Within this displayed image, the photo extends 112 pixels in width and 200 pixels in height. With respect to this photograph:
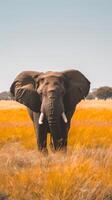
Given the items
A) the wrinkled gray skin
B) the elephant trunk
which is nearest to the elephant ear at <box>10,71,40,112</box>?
the wrinkled gray skin

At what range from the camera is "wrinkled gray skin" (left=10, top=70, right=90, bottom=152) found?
11.2 m

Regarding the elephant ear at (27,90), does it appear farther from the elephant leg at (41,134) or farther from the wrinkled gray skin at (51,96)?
the elephant leg at (41,134)

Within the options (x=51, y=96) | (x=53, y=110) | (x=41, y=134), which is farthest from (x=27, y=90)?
(x=53, y=110)

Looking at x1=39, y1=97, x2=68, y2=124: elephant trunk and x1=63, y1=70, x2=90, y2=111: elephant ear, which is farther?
x1=63, y1=70, x2=90, y2=111: elephant ear

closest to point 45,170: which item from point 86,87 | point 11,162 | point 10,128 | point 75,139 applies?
point 11,162

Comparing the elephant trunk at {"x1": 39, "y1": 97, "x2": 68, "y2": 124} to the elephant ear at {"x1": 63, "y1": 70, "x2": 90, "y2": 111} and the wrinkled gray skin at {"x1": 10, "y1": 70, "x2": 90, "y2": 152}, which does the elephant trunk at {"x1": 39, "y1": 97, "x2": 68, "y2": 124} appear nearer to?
the wrinkled gray skin at {"x1": 10, "y1": 70, "x2": 90, "y2": 152}

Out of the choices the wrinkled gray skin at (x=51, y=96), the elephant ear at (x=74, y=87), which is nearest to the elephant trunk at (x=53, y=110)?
the wrinkled gray skin at (x=51, y=96)

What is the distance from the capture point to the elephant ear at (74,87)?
1213cm

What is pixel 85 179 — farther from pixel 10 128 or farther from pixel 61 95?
pixel 10 128

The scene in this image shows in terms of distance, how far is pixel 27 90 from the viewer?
40.2 feet

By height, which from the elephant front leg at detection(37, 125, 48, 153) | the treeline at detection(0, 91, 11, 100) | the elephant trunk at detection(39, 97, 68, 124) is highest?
the elephant trunk at detection(39, 97, 68, 124)

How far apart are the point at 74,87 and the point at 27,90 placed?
3.74ft

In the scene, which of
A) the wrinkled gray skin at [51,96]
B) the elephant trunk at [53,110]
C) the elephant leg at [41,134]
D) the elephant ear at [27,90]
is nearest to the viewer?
the elephant trunk at [53,110]

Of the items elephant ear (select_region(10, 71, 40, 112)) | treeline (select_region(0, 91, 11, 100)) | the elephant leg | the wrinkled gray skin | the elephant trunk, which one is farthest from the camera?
treeline (select_region(0, 91, 11, 100))
